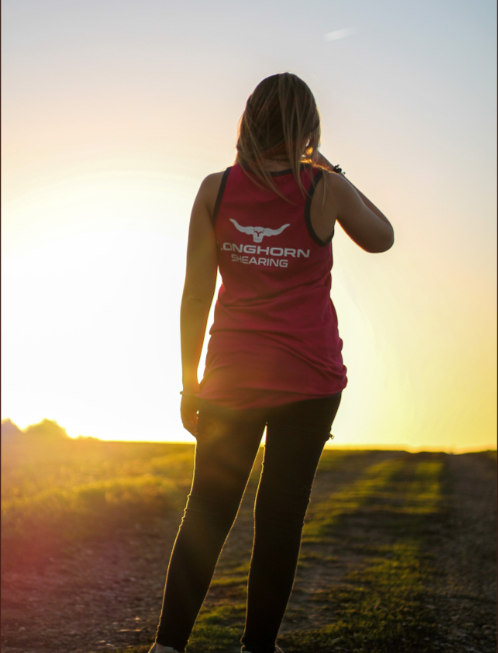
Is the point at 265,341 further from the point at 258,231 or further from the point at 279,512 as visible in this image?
the point at 279,512

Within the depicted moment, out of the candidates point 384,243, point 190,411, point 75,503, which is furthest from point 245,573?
point 384,243

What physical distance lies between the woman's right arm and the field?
223cm

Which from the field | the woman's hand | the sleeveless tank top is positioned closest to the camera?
the sleeveless tank top

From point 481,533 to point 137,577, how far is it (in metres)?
4.38

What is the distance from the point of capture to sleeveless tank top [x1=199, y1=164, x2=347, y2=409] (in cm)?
212

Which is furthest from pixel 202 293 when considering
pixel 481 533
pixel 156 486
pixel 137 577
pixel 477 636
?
pixel 156 486

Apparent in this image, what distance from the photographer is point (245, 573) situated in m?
5.19

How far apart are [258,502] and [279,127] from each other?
1.45 meters

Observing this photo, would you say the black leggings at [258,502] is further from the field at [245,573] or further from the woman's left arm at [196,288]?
the field at [245,573]

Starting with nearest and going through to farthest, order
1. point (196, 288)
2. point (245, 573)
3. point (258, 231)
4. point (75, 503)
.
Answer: point (258, 231) → point (196, 288) → point (245, 573) → point (75, 503)

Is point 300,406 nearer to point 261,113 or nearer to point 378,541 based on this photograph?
point 261,113

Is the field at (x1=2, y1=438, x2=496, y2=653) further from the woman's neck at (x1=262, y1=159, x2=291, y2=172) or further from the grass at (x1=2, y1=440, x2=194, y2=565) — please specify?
the woman's neck at (x1=262, y1=159, x2=291, y2=172)

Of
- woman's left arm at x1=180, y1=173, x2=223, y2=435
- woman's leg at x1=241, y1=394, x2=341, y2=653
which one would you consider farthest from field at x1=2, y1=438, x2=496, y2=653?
woman's left arm at x1=180, y1=173, x2=223, y2=435

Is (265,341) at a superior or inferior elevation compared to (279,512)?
superior
